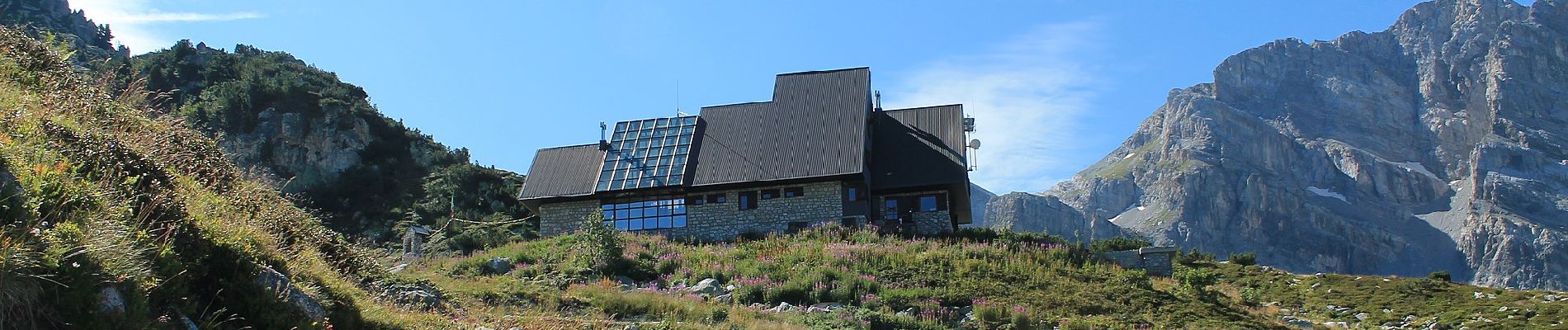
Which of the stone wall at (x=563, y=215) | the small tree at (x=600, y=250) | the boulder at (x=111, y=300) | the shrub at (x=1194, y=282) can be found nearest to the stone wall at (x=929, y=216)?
the shrub at (x=1194, y=282)

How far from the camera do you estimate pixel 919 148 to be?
45688mm

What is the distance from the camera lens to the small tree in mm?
32219

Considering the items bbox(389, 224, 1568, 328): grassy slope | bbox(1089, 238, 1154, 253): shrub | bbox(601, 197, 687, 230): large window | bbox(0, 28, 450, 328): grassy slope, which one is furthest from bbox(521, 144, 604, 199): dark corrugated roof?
bbox(0, 28, 450, 328): grassy slope

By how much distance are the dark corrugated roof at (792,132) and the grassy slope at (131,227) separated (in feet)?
91.5

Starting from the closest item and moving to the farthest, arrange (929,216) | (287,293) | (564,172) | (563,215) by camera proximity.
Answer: (287,293), (929,216), (563,215), (564,172)

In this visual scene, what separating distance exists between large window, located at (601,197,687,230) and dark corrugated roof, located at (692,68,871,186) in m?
1.31

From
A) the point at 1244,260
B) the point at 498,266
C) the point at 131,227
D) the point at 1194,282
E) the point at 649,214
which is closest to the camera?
the point at 131,227

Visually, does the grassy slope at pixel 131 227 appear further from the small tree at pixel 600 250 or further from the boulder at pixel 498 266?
the boulder at pixel 498 266

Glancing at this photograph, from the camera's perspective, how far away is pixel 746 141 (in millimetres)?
45750

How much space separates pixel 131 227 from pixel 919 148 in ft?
121

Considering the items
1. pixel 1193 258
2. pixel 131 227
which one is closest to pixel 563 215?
pixel 1193 258

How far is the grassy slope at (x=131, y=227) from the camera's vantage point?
8.92 m

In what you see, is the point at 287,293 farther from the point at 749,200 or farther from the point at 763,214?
the point at 749,200

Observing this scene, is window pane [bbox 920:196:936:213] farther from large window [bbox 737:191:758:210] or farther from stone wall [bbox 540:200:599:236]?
stone wall [bbox 540:200:599:236]
